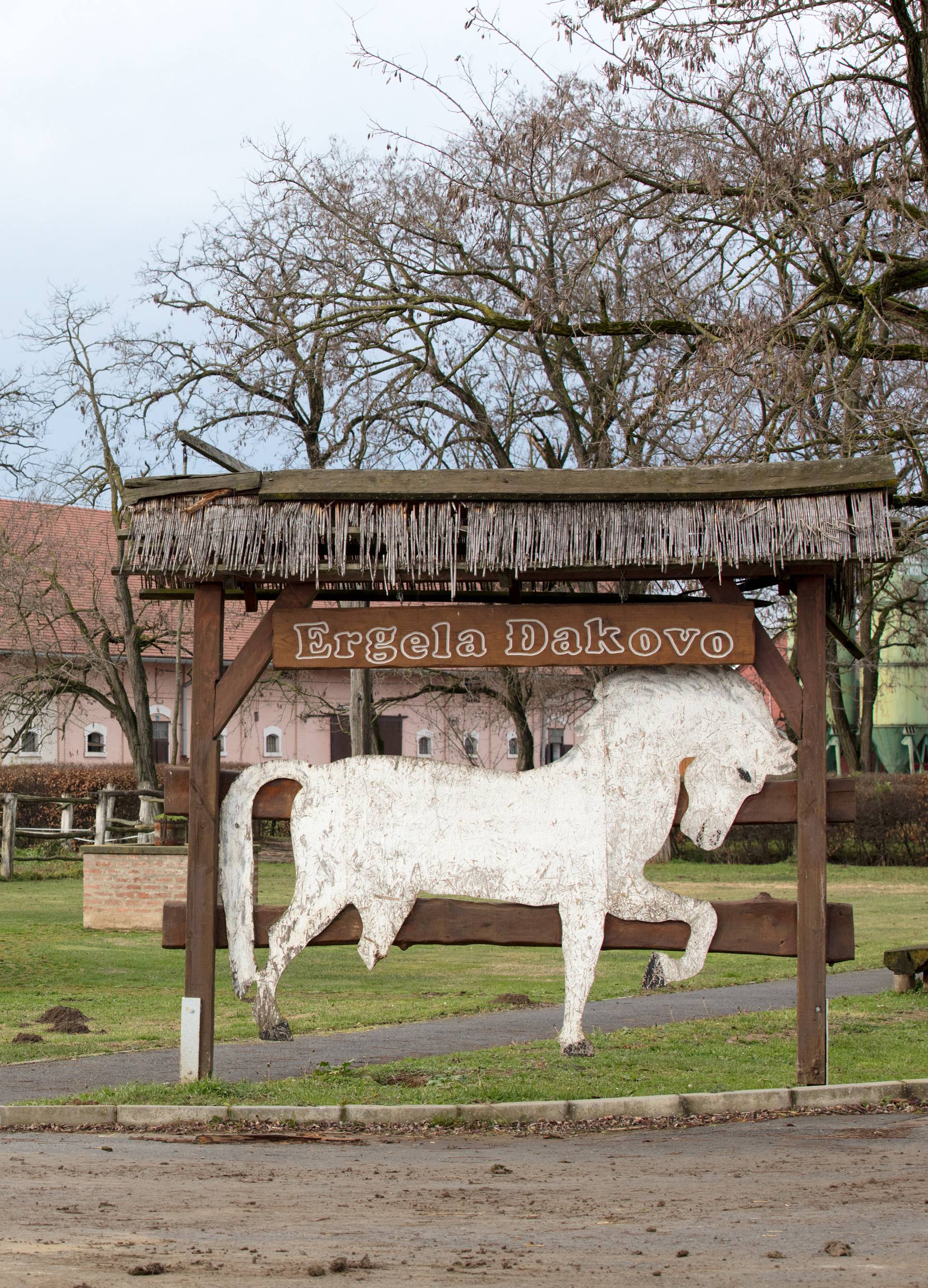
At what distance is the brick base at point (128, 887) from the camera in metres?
21.8

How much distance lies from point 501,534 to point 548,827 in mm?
1879

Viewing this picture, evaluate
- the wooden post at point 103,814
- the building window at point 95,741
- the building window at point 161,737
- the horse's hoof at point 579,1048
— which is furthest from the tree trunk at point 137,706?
the horse's hoof at point 579,1048

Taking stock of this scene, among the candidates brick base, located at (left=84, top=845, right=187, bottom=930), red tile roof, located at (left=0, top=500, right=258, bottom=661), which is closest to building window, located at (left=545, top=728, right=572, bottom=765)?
red tile roof, located at (left=0, top=500, right=258, bottom=661)

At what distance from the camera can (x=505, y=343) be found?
28.2m

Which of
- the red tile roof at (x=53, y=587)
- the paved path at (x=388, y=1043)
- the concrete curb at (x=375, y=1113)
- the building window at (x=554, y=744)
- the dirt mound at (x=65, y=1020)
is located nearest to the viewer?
the concrete curb at (x=375, y=1113)

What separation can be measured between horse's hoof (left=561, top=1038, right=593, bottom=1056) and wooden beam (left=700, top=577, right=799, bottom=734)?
7.94 feet

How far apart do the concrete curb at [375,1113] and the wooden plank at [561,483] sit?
3.57 meters

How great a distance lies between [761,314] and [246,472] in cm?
716

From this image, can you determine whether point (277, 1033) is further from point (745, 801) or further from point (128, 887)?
point (128, 887)

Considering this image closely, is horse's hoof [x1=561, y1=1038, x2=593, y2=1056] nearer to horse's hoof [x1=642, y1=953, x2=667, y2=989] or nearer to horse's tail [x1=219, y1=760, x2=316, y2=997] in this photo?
horse's hoof [x1=642, y1=953, x2=667, y2=989]

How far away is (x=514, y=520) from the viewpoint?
9.41 m

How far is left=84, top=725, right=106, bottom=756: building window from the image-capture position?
48906 mm

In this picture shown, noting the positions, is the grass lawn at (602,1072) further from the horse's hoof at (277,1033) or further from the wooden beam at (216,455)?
the wooden beam at (216,455)

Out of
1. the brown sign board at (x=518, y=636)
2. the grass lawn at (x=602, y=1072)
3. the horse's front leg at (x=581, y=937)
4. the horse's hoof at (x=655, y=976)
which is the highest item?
the brown sign board at (x=518, y=636)
